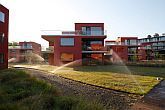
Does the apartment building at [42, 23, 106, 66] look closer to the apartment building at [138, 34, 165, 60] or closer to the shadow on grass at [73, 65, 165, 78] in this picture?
the shadow on grass at [73, 65, 165, 78]

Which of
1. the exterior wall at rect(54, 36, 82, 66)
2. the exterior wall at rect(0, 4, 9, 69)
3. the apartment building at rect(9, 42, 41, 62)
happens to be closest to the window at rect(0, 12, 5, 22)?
the exterior wall at rect(0, 4, 9, 69)

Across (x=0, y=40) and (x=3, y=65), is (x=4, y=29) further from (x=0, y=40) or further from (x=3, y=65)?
(x=3, y=65)

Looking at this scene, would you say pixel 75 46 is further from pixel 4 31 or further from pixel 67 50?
pixel 4 31

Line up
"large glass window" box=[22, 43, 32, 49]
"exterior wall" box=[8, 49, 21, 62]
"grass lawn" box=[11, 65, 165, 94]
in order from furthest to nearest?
"large glass window" box=[22, 43, 32, 49] < "exterior wall" box=[8, 49, 21, 62] < "grass lawn" box=[11, 65, 165, 94]

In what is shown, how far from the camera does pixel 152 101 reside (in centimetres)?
1284

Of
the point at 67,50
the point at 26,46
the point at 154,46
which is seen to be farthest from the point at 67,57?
the point at 154,46

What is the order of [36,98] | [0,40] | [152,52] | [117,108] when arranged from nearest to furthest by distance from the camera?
[36,98], [117,108], [0,40], [152,52]

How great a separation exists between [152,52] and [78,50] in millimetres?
51708

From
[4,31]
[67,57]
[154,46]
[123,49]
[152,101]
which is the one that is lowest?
[152,101]

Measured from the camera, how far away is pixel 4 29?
30516mm

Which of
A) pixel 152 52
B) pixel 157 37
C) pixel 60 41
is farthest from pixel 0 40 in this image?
pixel 157 37

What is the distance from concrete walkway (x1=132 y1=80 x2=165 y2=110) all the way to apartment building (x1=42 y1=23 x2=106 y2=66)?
28626mm

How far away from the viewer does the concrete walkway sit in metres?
11.4

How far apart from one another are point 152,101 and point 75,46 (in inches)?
1246
